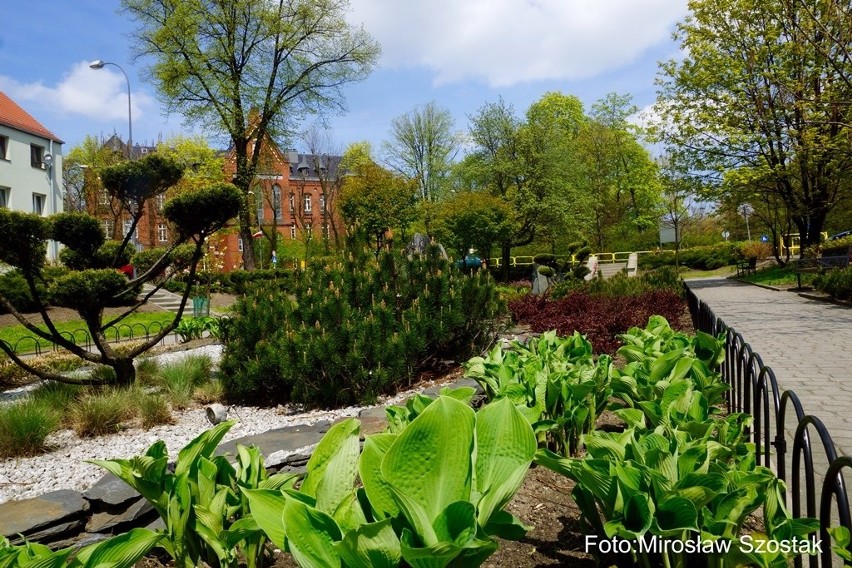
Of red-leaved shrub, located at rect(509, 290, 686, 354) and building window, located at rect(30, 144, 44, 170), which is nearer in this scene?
red-leaved shrub, located at rect(509, 290, 686, 354)

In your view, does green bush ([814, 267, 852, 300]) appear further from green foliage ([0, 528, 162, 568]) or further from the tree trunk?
green foliage ([0, 528, 162, 568])

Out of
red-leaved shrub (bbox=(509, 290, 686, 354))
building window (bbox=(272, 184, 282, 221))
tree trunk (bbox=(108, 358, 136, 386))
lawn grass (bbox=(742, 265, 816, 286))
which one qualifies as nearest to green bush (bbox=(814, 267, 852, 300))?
lawn grass (bbox=(742, 265, 816, 286))

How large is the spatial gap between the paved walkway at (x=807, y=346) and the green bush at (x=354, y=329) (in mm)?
3428

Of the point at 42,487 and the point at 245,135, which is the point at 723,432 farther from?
the point at 245,135

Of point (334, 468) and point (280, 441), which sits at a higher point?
point (334, 468)

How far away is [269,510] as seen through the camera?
5.32 ft

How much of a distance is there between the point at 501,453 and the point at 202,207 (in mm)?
5617

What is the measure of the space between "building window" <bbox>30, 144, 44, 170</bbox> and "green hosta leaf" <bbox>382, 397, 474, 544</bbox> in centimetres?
3645

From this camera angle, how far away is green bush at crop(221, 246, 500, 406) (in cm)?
552

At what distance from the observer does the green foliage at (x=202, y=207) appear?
631 centimetres

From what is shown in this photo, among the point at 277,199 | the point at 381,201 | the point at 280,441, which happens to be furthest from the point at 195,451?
the point at 277,199

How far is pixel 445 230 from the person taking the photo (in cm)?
3197

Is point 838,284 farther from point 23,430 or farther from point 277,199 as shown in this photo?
point 277,199

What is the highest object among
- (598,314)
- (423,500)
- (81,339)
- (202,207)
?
(202,207)
